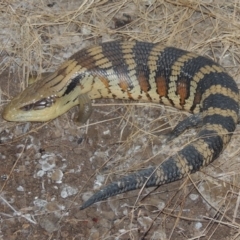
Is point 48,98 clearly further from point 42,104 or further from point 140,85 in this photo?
point 140,85

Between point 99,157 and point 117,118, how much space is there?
1.38 feet

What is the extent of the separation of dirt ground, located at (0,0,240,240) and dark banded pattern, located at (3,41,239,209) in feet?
0.30

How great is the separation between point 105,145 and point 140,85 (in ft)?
2.09

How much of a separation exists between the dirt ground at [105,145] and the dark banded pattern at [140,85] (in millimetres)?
91

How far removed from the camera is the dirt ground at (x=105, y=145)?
175 inches

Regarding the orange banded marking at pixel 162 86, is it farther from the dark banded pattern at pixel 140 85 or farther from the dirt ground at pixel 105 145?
the dirt ground at pixel 105 145

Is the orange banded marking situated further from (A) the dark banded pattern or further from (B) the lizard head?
(B) the lizard head

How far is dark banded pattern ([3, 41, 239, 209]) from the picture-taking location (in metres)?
4.98

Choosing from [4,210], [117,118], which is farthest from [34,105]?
[4,210]

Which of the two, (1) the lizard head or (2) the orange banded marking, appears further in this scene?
(2) the orange banded marking

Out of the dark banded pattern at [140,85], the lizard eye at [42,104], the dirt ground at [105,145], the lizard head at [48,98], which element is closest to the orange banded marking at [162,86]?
the dark banded pattern at [140,85]

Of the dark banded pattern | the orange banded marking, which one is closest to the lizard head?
the dark banded pattern

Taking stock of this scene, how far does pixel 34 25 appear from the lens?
5.72m

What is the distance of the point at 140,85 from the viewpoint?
17.6ft
